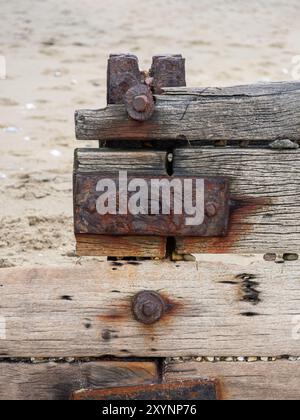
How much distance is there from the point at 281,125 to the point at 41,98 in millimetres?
6113

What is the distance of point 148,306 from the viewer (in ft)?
9.54

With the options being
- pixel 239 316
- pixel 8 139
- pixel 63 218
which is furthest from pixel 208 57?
pixel 239 316

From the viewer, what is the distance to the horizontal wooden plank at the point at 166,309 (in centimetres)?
293

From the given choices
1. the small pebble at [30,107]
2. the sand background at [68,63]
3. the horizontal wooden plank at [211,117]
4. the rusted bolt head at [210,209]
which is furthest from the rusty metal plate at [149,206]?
the small pebble at [30,107]

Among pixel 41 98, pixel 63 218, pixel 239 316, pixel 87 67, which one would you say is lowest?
pixel 239 316

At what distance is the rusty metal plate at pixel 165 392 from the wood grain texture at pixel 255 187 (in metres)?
0.49

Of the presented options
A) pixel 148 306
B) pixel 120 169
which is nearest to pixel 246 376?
pixel 148 306

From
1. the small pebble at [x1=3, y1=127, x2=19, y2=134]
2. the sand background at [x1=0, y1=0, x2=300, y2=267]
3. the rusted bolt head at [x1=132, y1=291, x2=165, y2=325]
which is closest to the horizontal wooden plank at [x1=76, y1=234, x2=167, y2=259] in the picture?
the rusted bolt head at [x1=132, y1=291, x2=165, y2=325]

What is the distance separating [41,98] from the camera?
28.5 feet

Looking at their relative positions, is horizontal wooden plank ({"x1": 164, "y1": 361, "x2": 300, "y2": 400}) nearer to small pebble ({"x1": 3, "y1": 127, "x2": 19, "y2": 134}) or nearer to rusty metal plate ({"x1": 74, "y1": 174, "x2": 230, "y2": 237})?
rusty metal plate ({"x1": 74, "y1": 174, "x2": 230, "y2": 237})

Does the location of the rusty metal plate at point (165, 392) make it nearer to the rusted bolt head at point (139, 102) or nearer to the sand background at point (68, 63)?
the rusted bolt head at point (139, 102)

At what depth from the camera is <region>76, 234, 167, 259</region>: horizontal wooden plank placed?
2.87 metres
